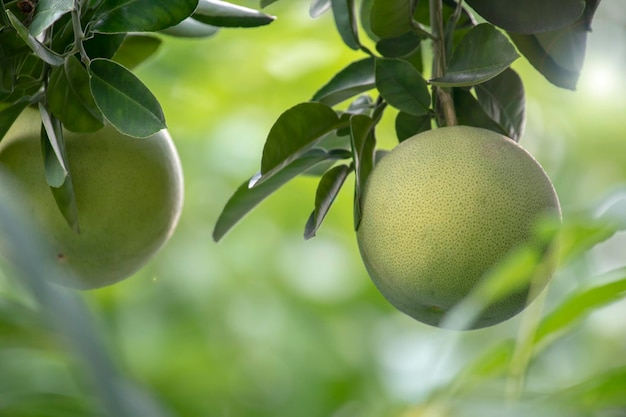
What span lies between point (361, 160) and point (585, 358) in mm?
779

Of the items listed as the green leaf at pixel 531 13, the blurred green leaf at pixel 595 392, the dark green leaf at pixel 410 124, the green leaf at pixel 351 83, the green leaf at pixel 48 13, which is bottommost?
the blurred green leaf at pixel 595 392

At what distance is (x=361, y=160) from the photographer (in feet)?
3.74

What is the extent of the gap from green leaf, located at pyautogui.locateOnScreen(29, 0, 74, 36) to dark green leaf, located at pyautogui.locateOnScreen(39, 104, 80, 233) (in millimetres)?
135

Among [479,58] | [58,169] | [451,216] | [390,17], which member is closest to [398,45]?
[390,17]

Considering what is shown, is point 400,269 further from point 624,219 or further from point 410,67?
point 624,219

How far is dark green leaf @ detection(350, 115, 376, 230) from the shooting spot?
3.43ft

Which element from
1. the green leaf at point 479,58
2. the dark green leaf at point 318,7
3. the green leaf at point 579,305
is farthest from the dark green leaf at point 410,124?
the green leaf at point 579,305

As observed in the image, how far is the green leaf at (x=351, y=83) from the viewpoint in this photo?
1.23m

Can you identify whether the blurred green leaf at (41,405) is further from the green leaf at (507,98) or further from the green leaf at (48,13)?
the green leaf at (507,98)

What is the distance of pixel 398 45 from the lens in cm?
123

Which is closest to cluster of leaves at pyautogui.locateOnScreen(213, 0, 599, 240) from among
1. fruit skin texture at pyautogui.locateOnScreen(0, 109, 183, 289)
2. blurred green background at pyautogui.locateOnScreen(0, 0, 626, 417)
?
fruit skin texture at pyautogui.locateOnScreen(0, 109, 183, 289)

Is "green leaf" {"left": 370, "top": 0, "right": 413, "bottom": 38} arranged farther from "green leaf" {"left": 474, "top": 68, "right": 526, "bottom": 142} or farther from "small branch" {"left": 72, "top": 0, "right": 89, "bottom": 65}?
"small branch" {"left": 72, "top": 0, "right": 89, "bottom": 65}

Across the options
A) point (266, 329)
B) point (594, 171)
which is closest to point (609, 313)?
point (594, 171)

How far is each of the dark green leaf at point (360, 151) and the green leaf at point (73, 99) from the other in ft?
0.97
